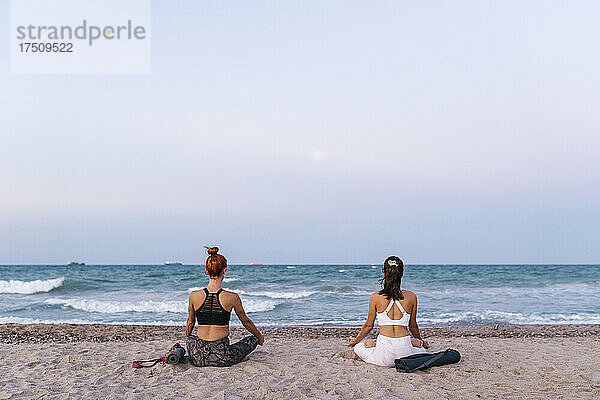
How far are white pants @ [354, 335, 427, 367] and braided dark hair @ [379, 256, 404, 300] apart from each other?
19.8 inches

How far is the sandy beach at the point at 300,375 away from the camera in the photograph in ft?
16.7

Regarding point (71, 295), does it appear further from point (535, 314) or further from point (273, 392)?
point (273, 392)

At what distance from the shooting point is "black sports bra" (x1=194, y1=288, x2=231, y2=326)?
5.89 m

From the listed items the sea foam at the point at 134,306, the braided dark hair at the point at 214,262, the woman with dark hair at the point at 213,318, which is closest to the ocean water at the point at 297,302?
the sea foam at the point at 134,306

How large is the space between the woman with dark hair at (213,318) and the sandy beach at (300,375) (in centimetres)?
16

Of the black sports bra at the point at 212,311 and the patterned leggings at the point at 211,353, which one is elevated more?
the black sports bra at the point at 212,311

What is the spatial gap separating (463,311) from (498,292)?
348 inches

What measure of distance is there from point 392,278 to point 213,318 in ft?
6.80

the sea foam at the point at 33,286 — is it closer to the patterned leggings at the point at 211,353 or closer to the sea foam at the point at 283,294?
the sea foam at the point at 283,294

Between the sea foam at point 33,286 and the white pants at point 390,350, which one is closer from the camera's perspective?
the white pants at point 390,350

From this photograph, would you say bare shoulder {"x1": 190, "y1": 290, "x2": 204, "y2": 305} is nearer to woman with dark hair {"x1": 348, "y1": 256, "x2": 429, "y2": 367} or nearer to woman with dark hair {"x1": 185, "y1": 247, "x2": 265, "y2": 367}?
woman with dark hair {"x1": 185, "y1": 247, "x2": 265, "y2": 367}

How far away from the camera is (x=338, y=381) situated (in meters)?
5.49

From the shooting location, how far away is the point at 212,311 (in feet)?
19.4

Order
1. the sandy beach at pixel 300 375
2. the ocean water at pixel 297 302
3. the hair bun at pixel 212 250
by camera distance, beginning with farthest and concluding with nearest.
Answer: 1. the ocean water at pixel 297 302
2. the hair bun at pixel 212 250
3. the sandy beach at pixel 300 375
